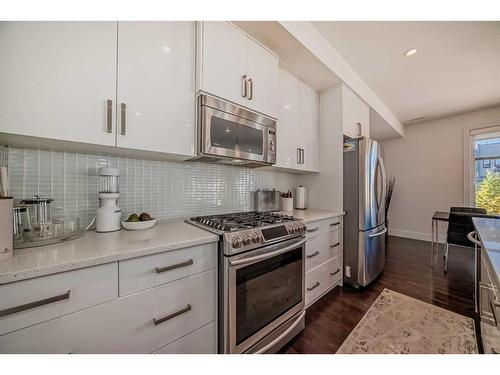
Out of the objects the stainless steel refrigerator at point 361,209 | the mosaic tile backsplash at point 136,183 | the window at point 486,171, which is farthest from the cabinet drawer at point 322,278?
the window at point 486,171

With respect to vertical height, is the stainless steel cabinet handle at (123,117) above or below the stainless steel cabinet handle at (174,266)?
above

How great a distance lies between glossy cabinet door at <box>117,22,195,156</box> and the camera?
1.07 metres

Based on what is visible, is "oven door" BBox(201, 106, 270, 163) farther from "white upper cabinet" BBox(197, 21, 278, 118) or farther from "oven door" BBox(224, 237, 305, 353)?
"oven door" BBox(224, 237, 305, 353)

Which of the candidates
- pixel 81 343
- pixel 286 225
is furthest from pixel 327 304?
pixel 81 343

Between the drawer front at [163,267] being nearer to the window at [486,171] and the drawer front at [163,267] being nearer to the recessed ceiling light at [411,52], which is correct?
the recessed ceiling light at [411,52]

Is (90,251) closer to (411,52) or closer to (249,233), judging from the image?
(249,233)

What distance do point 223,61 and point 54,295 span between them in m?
1.58

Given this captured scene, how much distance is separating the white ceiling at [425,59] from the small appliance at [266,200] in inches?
64.2

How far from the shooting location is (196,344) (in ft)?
3.26

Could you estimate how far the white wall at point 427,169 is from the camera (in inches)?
142

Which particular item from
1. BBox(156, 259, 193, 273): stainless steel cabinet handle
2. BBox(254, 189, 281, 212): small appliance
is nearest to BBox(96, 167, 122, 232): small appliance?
Result: BBox(156, 259, 193, 273): stainless steel cabinet handle

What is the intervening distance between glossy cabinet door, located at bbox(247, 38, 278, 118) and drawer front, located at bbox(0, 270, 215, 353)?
54.0 inches

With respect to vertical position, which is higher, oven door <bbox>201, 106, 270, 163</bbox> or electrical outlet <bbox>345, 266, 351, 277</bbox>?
oven door <bbox>201, 106, 270, 163</bbox>
